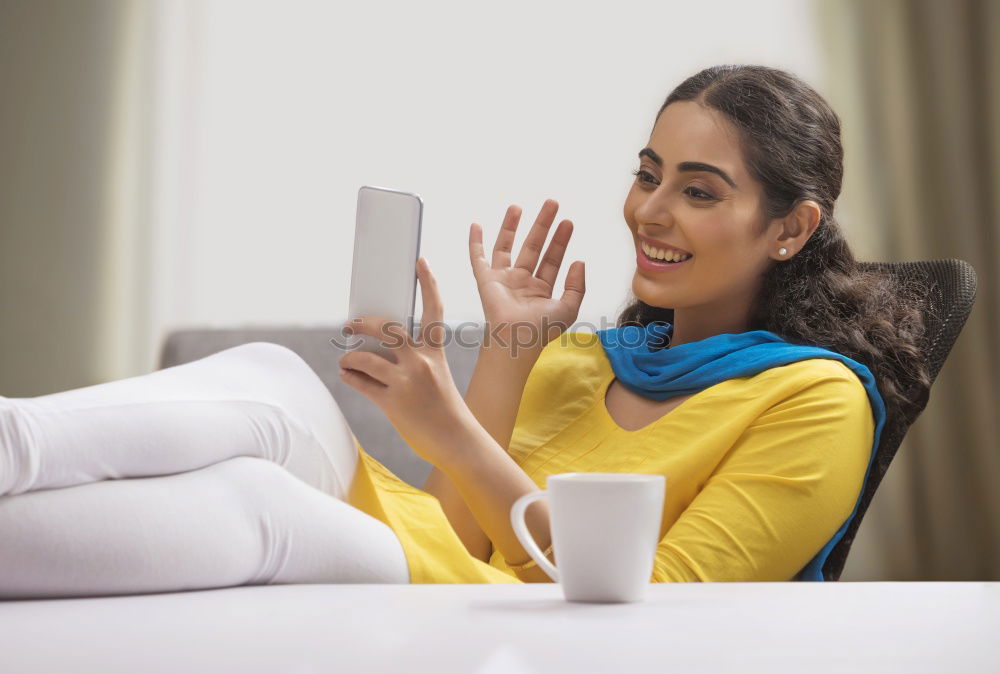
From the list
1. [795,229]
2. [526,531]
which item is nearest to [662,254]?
[795,229]

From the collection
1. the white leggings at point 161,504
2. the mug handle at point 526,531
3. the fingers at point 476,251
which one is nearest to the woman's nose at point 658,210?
the fingers at point 476,251

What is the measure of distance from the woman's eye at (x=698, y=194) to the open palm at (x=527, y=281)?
7.9 inches

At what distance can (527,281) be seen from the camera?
1513 millimetres

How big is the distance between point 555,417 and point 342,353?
779 mm

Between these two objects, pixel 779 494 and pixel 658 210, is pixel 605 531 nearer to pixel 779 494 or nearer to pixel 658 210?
pixel 779 494

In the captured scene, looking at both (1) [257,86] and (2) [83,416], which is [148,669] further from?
(1) [257,86]

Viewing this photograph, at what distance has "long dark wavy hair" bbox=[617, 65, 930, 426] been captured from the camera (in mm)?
1369

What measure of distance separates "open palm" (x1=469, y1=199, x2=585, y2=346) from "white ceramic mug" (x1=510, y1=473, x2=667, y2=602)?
0.80 meters

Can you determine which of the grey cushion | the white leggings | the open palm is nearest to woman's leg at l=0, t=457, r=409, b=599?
the white leggings

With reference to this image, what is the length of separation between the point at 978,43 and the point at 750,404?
2.35m

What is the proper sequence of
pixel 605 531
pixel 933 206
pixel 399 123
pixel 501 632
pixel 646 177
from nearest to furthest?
pixel 501 632 < pixel 605 531 < pixel 646 177 < pixel 933 206 < pixel 399 123

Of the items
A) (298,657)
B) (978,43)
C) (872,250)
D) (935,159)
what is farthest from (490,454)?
(978,43)

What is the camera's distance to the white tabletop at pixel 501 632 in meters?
0.45

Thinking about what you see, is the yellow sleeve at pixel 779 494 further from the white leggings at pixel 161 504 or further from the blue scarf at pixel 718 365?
the white leggings at pixel 161 504
